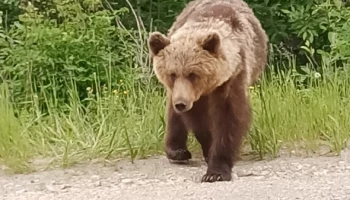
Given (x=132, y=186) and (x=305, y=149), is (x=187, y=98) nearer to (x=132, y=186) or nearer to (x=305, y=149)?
(x=132, y=186)

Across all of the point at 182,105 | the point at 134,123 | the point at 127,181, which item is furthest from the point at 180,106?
the point at 134,123

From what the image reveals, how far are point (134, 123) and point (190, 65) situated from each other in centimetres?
121

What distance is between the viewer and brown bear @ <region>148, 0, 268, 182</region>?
17.5 feet

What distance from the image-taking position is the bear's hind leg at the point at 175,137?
5902mm

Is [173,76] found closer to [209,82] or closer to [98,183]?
[209,82]

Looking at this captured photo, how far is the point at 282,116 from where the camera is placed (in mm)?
6414

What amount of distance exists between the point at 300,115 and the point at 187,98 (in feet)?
4.89

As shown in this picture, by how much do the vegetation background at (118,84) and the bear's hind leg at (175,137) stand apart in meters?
0.25

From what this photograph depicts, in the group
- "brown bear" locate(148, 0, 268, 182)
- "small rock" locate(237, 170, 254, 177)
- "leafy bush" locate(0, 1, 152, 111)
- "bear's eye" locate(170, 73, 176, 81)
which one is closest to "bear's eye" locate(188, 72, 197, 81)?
"brown bear" locate(148, 0, 268, 182)

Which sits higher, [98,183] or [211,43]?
[211,43]

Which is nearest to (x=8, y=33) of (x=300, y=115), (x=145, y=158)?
(x=145, y=158)

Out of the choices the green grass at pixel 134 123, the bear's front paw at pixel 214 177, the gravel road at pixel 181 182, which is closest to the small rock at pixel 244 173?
the gravel road at pixel 181 182

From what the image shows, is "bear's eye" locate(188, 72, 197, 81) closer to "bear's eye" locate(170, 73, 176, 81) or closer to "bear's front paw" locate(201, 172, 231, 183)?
"bear's eye" locate(170, 73, 176, 81)

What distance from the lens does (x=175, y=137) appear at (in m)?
5.96
